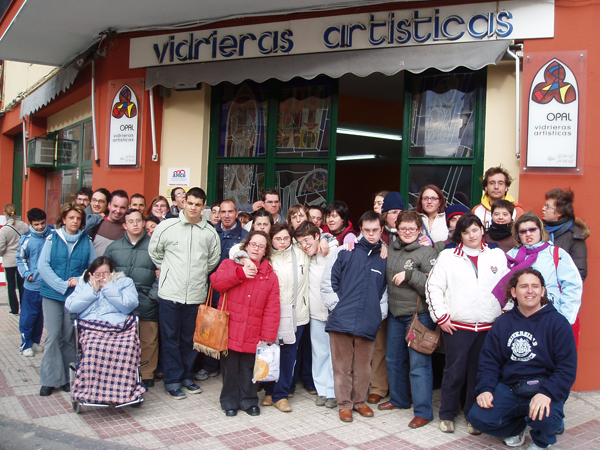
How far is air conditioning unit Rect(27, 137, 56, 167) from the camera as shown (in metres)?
11.5

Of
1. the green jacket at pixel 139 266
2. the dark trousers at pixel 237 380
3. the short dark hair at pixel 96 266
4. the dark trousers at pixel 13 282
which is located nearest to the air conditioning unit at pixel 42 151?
the dark trousers at pixel 13 282

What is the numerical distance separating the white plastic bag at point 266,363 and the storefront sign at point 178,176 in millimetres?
3757

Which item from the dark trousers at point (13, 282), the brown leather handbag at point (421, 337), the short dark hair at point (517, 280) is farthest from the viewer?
the dark trousers at point (13, 282)

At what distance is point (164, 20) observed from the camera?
22.4 feet

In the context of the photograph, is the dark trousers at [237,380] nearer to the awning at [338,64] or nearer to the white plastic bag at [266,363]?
the white plastic bag at [266,363]

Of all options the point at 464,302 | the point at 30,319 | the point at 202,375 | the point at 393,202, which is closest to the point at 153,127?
the point at 30,319

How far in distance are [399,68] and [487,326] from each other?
3177 mm

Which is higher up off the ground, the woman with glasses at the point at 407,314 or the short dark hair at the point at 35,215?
the short dark hair at the point at 35,215

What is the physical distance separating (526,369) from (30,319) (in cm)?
538

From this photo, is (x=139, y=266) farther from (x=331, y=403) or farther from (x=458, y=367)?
(x=458, y=367)

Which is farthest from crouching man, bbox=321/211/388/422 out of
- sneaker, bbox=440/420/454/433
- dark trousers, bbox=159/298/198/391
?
dark trousers, bbox=159/298/198/391

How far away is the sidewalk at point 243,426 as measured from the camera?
3.90 m

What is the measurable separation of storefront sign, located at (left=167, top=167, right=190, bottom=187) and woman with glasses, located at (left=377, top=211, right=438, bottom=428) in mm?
3841

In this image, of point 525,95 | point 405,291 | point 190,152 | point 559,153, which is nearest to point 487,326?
point 405,291
